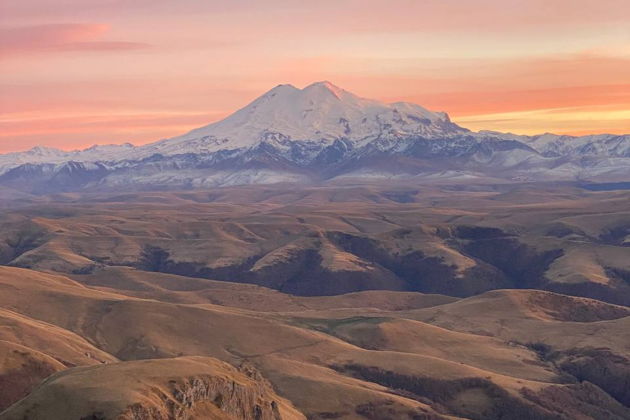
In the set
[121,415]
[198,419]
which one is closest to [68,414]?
[121,415]

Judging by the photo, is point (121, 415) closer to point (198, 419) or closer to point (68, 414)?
point (68, 414)

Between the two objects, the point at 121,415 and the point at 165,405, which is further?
the point at 165,405

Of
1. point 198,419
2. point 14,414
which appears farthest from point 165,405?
point 14,414

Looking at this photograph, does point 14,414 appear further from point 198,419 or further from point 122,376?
point 198,419

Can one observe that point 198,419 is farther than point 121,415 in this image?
Yes

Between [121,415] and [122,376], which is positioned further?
[122,376]

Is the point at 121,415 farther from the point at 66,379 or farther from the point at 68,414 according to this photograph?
the point at 66,379

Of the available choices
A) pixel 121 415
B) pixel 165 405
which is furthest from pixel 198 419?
pixel 121 415
